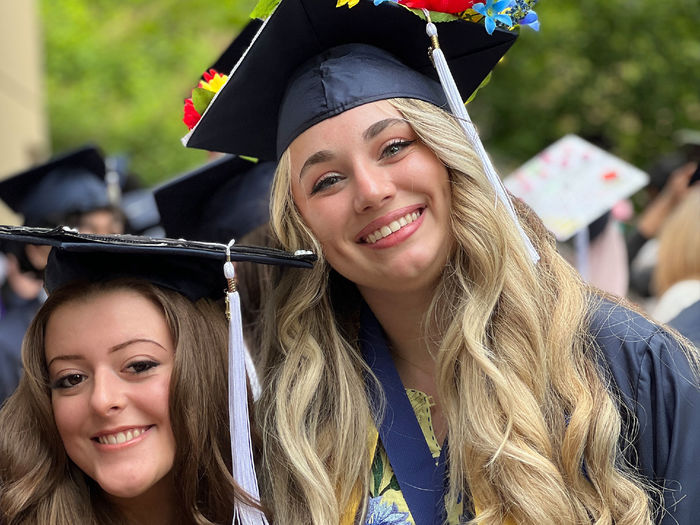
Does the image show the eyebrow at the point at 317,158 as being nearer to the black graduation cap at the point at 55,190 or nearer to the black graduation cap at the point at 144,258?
the black graduation cap at the point at 144,258

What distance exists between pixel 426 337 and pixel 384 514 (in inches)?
19.1

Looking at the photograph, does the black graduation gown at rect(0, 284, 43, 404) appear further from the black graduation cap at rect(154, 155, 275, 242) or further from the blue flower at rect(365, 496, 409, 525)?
the blue flower at rect(365, 496, 409, 525)

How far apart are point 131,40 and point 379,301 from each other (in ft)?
55.4

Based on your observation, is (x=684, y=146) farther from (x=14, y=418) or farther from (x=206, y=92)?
(x=14, y=418)

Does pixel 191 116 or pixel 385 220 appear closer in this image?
pixel 385 220

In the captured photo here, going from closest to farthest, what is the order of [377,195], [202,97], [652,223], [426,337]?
[377,195], [426,337], [202,97], [652,223]

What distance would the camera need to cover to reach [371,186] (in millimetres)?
2215

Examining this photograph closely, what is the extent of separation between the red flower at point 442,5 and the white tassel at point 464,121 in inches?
0.9

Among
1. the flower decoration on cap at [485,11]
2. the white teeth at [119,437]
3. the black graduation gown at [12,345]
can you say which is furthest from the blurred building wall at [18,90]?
the flower decoration on cap at [485,11]

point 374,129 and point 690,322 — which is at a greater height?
point 374,129

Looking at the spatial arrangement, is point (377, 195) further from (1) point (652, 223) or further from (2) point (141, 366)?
(1) point (652, 223)

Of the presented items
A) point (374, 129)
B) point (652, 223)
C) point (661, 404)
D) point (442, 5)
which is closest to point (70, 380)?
point (374, 129)

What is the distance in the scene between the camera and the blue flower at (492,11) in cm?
231

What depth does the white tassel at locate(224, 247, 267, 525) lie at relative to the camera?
2301mm
